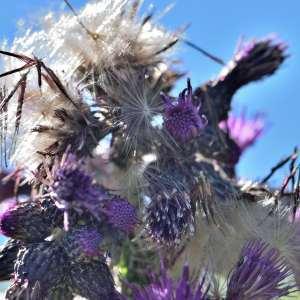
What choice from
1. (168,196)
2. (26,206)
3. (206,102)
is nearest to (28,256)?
(26,206)

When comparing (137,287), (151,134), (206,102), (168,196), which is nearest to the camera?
(137,287)

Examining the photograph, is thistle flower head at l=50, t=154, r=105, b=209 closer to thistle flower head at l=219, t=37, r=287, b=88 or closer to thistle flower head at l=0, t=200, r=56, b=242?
thistle flower head at l=0, t=200, r=56, b=242

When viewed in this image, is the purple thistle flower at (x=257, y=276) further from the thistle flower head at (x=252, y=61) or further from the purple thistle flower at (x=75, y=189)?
the thistle flower head at (x=252, y=61)

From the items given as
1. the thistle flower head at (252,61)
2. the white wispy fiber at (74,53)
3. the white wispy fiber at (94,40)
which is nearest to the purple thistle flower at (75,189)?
the white wispy fiber at (74,53)

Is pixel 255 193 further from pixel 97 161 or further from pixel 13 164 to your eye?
pixel 13 164

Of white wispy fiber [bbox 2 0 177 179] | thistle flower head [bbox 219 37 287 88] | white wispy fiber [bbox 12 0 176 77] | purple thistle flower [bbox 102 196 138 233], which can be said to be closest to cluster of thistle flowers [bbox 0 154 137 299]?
purple thistle flower [bbox 102 196 138 233]

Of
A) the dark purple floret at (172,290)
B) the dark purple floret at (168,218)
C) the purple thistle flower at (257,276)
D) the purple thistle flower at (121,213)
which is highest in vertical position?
the purple thistle flower at (121,213)
